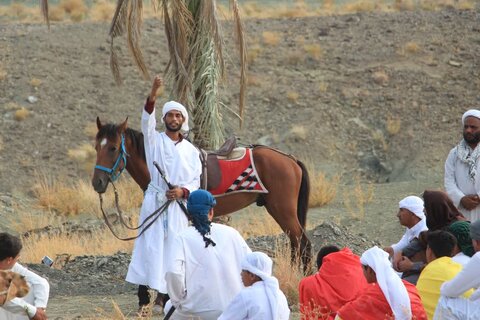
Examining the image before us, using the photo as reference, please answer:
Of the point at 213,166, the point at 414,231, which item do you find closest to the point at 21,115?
the point at 213,166

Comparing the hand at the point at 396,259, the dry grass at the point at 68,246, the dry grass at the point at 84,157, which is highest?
the hand at the point at 396,259

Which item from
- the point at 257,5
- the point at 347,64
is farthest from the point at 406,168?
the point at 257,5

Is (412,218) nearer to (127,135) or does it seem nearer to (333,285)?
(333,285)

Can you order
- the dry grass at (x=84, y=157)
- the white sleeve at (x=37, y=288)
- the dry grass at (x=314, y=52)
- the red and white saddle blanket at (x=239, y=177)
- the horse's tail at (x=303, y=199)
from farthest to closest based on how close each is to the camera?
the dry grass at (x=314, y=52), the dry grass at (x=84, y=157), the horse's tail at (x=303, y=199), the red and white saddle blanket at (x=239, y=177), the white sleeve at (x=37, y=288)

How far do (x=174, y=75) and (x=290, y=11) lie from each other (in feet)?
84.6

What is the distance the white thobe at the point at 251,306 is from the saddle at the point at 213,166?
5.31 meters

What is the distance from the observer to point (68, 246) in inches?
712

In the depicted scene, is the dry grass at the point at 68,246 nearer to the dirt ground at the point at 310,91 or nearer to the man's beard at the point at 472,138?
the man's beard at the point at 472,138

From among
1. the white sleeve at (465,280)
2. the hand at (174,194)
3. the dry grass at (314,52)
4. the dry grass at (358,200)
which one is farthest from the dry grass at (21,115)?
the white sleeve at (465,280)

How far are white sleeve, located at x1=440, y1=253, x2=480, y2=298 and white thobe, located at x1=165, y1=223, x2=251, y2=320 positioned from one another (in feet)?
4.58

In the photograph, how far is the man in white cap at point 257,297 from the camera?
27.5 feet

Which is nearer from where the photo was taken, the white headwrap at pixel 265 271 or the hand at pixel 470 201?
the white headwrap at pixel 265 271

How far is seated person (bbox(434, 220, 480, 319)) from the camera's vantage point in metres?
8.25

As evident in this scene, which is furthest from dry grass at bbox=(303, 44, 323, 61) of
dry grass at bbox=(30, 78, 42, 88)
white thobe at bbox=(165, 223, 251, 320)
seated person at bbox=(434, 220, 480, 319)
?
seated person at bbox=(434, 220, 480, 319)
